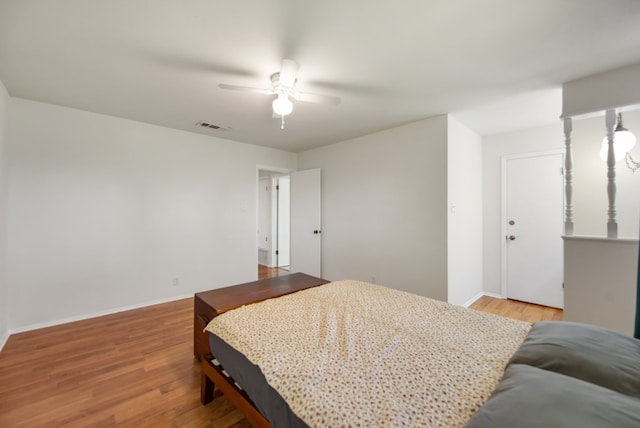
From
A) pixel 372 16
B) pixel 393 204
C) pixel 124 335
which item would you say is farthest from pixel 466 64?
pixel 124 335

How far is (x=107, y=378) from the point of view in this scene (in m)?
1.91

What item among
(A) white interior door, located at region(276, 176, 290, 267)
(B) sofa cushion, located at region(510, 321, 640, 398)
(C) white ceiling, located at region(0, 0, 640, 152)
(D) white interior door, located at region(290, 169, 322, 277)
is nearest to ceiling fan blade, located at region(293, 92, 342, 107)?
(C) white ceiling, located at region(0, 0, 640, 152)

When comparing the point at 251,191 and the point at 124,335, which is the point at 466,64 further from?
the point at 124,335

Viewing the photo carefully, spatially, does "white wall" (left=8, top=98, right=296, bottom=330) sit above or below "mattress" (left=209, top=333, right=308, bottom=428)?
above

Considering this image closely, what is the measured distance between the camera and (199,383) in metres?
1.88

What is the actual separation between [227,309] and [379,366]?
3.78 feet

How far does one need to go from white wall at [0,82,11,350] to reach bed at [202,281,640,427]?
2380 mm

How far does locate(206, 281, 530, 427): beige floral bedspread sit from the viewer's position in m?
0.86

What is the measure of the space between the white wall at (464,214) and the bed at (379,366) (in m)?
1.51

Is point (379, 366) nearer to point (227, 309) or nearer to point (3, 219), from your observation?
point (227, 309)

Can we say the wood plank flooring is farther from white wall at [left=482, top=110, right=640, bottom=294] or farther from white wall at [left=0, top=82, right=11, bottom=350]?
white wall at [left=0, top=82, right=11, bottom=350]

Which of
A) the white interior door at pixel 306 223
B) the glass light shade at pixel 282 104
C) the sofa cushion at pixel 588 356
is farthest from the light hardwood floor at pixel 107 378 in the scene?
the white interior door at pixel 306 223

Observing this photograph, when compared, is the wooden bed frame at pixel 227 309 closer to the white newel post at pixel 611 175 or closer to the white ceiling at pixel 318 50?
the white ceiling at pixel 318 50

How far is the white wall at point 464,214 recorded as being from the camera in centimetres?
307
